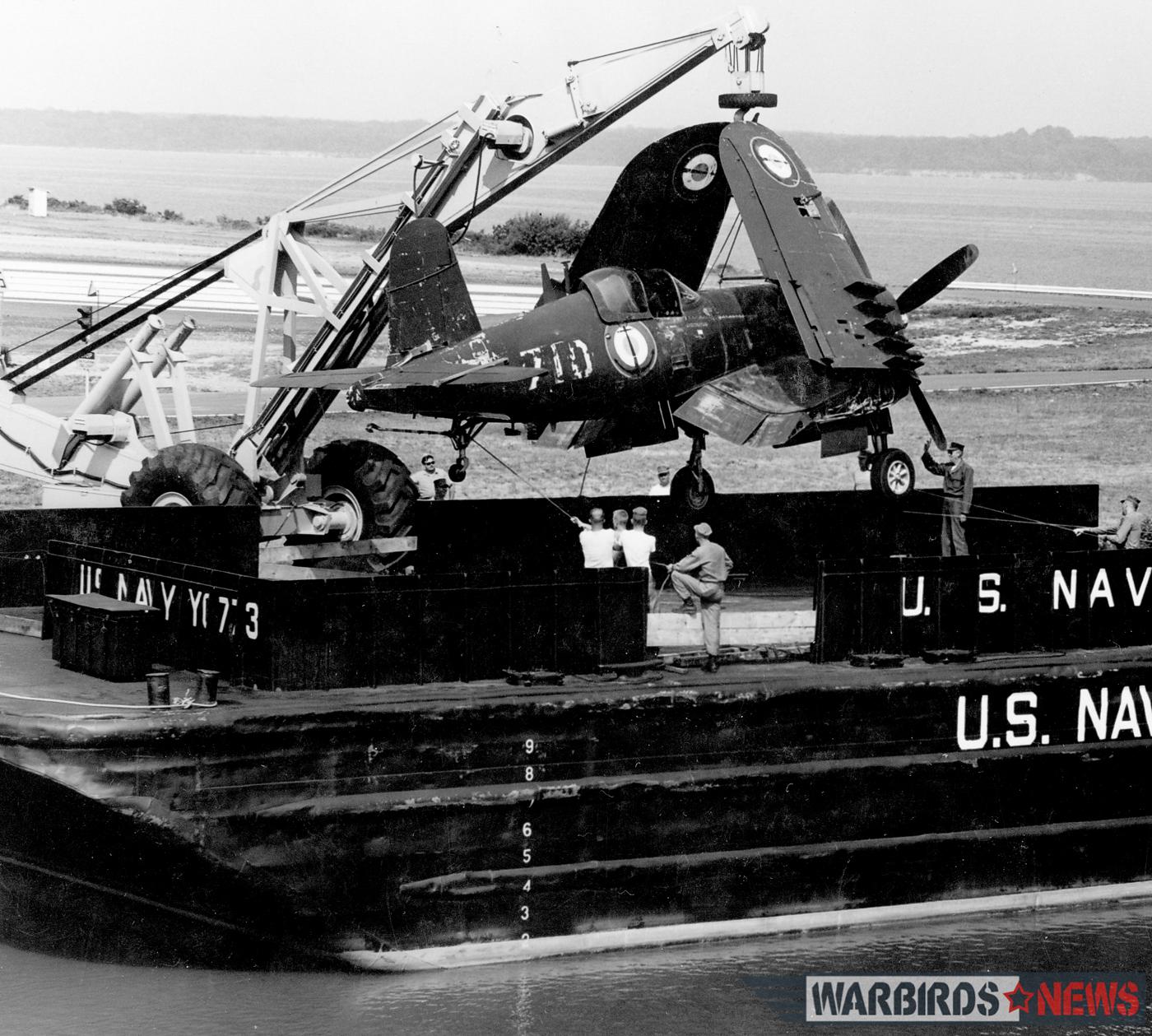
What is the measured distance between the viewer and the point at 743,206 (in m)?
18.5

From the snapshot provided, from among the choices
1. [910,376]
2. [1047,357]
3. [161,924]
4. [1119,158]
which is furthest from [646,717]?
[1119,158]

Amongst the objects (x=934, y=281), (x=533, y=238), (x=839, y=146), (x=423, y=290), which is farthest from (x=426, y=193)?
(x=839, y=146)

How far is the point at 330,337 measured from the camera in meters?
19.0

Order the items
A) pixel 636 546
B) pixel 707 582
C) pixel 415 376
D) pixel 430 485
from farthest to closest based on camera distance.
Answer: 1. pixel 430 485
2. pixel 415 376
3. pixel 636 546
4. pixel 707 582

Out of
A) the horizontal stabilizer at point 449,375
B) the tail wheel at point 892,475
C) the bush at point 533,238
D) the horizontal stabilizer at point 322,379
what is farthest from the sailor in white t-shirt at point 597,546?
the bush at point 533,238

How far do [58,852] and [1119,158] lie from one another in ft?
606

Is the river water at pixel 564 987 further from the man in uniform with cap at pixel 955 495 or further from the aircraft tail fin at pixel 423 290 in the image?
the aircraft tail fin at pixel 423 290

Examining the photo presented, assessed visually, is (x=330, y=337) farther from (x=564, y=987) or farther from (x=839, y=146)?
(x=839, y=146)

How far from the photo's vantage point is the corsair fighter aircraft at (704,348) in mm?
17641

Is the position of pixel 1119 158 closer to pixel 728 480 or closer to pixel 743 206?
pixel 728 480

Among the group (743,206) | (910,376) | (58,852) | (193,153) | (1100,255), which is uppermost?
(193,153)

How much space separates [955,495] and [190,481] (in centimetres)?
782

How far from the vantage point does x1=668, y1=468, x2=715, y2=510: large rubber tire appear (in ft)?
63.1

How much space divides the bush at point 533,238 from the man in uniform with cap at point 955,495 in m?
39.7
